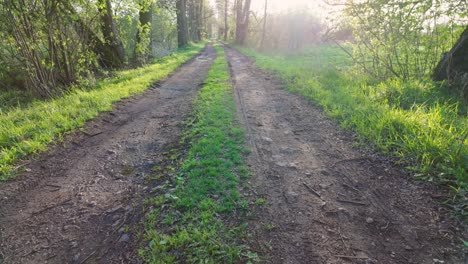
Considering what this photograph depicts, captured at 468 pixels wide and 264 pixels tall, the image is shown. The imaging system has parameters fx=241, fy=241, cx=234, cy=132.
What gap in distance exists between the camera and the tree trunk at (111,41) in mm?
9297

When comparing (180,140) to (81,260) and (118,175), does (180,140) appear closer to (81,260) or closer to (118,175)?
(118,175)

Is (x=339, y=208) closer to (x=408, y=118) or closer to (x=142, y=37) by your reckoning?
(x=408, y=118)

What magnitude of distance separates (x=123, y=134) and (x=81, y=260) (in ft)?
8.96

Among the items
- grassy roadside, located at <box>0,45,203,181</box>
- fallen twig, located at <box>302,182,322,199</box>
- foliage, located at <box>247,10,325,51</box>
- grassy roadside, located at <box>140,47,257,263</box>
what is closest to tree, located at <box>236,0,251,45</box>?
foliage, located at <box>247,10,325,51</box>

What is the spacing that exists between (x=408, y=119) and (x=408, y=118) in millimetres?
54

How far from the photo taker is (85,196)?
2.97m

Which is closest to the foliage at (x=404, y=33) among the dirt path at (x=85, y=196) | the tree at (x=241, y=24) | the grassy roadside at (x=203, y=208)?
the grassy roadside at (x=203, y=208)

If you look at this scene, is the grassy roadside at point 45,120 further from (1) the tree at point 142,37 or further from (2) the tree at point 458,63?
(2) the tree at point 458,63

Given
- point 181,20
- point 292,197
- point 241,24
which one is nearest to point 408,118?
point 292,197

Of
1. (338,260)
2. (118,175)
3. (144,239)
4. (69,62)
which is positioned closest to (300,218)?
(338,260)

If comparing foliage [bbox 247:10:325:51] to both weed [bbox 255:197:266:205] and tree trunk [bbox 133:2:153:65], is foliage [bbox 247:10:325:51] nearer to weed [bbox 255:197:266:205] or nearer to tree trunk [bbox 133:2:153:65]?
tree trunk [bbox 133:2:153:65]

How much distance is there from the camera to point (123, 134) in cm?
457

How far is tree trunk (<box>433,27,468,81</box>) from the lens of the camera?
537 centimetres

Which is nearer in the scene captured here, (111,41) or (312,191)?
(312,191)
